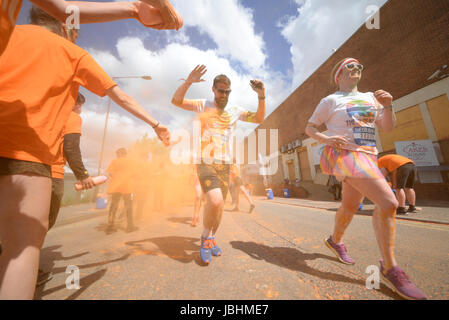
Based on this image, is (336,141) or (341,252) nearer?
(336,141)

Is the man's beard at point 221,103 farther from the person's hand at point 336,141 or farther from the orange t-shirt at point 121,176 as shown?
the orange t-shirt at point 121,176

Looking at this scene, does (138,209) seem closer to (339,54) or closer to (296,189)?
(296,189)

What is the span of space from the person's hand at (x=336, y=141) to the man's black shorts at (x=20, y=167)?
2.23 m

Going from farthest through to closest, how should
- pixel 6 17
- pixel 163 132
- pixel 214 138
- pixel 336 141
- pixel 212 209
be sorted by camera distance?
pixel 214 138
pixel 212 209
pixel 336 141
pixel 163 132
pixel 6 17

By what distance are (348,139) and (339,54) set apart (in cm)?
1701

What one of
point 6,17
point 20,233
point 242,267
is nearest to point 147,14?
point 6,17

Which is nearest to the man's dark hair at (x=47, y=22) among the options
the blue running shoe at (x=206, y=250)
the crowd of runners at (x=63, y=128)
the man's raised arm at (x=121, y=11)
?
the crowd of runners at (x=63, y=128)

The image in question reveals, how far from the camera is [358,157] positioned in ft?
5.46

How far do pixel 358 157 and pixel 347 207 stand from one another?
64 centimetres

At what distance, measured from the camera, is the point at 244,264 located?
76.2 inches

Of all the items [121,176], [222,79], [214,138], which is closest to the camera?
[214,138]

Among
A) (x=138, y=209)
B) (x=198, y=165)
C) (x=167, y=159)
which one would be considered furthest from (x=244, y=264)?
(x=167, y=159)

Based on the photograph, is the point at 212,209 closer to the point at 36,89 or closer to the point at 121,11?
the point at 36,89

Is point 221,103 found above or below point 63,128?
above
